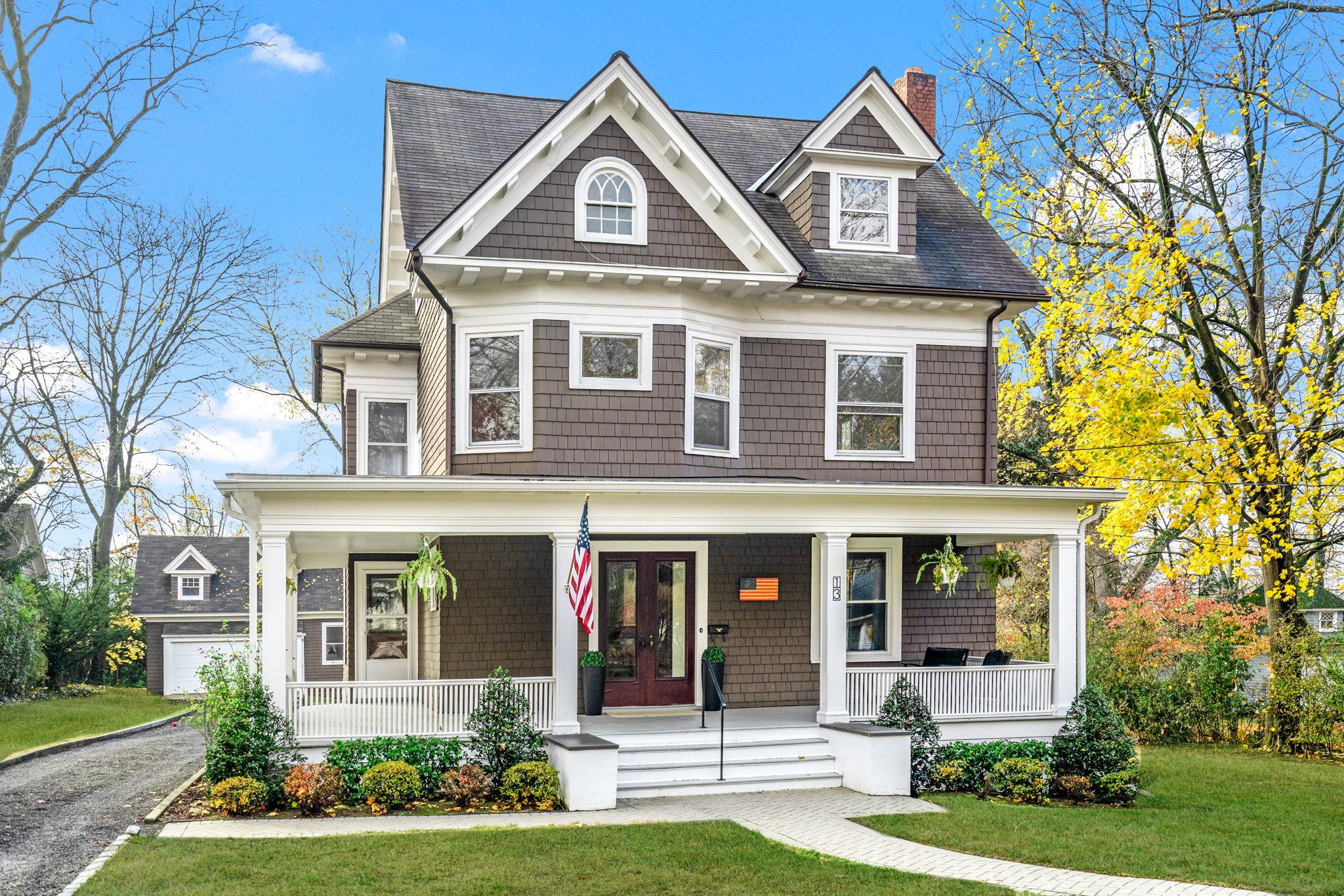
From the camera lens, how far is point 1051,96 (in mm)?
23031

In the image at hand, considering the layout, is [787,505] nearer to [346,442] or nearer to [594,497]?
[594,497]

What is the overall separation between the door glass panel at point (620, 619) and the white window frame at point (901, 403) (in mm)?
3313

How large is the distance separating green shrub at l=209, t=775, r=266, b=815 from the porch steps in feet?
12.4

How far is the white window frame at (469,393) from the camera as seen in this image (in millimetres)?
15188

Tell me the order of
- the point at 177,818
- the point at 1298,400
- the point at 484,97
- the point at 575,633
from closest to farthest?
the point at 177,818 → the point at 575,633 → the point at 484,97 → the point at 1298,400

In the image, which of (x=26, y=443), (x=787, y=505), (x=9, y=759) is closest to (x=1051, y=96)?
(x=787, y=505)

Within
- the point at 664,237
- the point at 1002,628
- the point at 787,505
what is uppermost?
the point at 664,237

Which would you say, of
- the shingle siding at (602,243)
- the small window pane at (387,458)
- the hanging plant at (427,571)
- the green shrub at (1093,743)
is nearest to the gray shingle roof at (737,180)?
the shingle siding at (602,243)

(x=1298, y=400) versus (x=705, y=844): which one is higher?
(x=1298, y=400)

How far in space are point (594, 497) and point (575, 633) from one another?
1.59m

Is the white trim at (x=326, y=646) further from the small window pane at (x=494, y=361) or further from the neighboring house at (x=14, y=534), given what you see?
the small window pane at (x=494, y=361)

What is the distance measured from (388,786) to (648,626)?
448 cm

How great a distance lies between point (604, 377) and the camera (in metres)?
15.4

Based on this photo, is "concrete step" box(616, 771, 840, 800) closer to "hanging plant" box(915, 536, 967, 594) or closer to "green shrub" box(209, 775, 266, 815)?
"hanging plant" box(915, 536, 967, 594)
